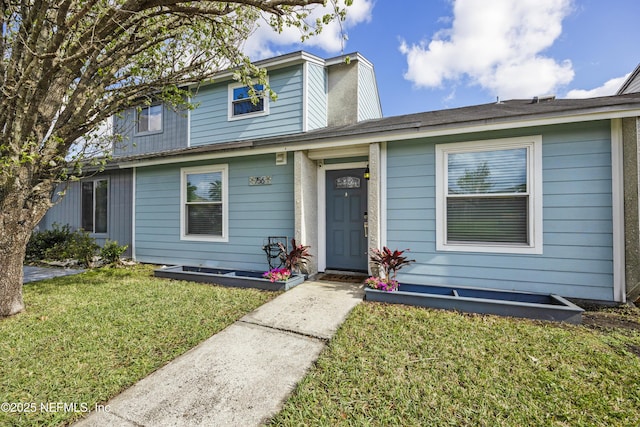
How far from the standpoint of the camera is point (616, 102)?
133 inches

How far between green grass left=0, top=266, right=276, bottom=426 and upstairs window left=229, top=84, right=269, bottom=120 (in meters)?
4.55

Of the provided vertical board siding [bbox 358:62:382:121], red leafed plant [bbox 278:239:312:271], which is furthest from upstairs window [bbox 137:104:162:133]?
red leafed plant [bbox 278:239:312:271]

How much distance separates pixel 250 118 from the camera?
721cm

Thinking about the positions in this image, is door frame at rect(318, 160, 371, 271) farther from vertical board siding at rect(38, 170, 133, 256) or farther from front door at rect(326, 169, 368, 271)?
vertical board siding at rect(38, 170, 133, 256)

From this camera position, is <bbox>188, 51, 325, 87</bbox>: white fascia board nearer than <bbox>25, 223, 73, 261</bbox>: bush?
Yes

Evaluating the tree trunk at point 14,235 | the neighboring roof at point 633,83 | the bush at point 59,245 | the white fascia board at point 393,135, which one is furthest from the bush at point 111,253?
the neighboring roof at point 633,83

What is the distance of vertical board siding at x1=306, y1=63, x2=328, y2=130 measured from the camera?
273 inches

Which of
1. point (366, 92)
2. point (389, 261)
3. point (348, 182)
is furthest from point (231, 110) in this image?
point (389, 261)

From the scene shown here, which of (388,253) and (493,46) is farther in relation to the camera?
(493,46)

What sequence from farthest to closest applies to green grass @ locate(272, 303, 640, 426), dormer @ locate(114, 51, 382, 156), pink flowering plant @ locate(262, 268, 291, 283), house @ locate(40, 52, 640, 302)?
1. dormer @ locate(114, 51, 382, 156)
2. pink flowering plant @ locate(262, 268, 291, 283)
3. house @ locate(40, 52, 640, 302)
4. green grass @ locate(272, 303, 640, 426)

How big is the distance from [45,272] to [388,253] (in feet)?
23.9

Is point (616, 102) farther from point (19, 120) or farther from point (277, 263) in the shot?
point (19, 120)

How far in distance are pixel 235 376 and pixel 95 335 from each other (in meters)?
1.82

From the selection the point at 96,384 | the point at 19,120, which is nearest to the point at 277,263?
the point at 96,384
